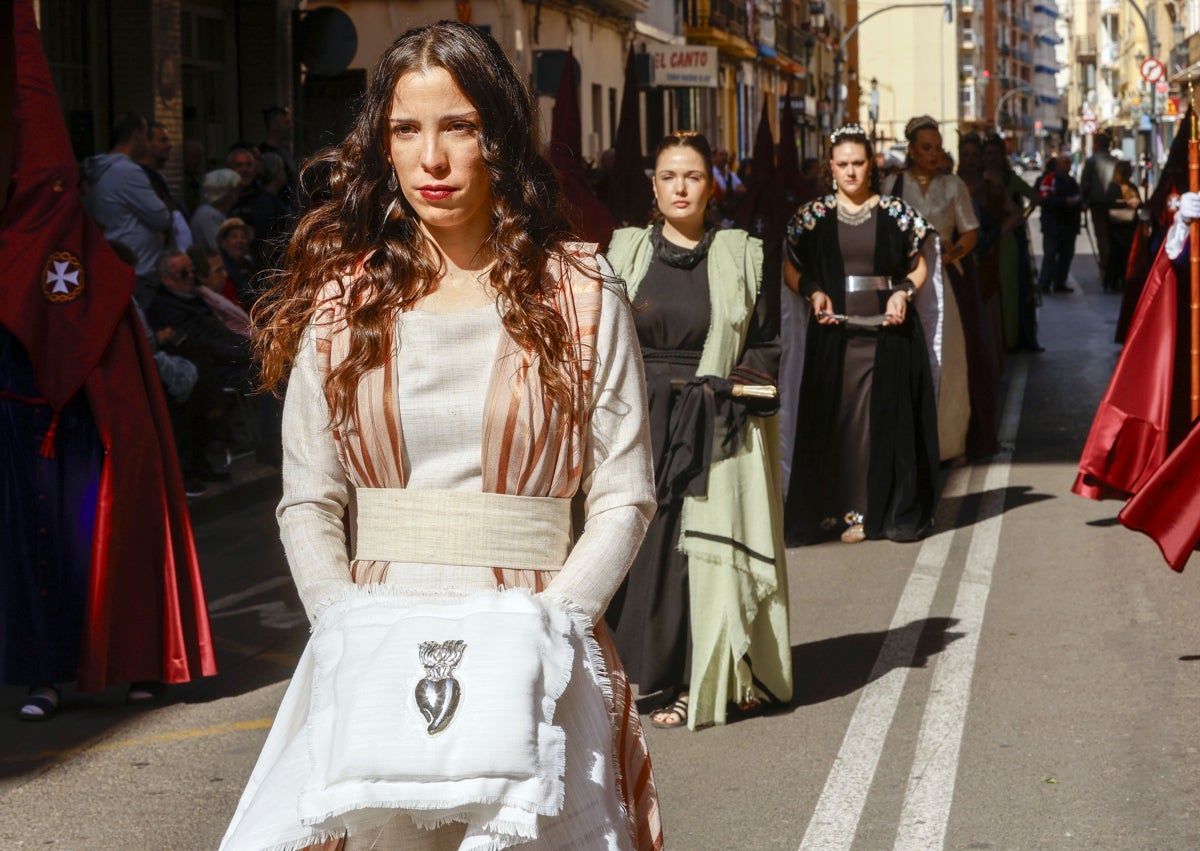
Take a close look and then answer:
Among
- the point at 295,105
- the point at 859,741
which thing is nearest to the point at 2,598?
the point at 859,741

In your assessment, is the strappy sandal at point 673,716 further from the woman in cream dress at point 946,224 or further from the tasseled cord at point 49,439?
the woman in cream dress at point 946,224

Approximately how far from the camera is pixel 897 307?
30.6ft

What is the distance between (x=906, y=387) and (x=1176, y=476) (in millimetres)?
3022

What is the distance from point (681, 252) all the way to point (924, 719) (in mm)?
1655

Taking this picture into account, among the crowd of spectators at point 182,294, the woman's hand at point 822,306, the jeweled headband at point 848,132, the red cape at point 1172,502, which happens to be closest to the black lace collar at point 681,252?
the red cape at point 1172,502

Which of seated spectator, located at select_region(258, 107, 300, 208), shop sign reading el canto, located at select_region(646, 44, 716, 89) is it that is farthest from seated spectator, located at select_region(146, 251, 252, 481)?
shop sign reading el canto, located at select_region(646, 44, 716, 89)

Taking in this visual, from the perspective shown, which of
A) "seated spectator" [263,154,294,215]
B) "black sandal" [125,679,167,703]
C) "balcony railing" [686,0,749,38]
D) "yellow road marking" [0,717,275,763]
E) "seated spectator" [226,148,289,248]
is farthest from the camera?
"balcony railing" [686,0,749,38]

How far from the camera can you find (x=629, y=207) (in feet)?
44.7

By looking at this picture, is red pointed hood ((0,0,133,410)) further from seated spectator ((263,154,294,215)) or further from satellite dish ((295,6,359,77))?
satellite dish ((295,6,359,77))

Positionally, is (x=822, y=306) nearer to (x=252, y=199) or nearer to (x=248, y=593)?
(x=248, y=593)

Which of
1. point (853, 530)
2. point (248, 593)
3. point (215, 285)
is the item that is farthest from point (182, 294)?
point (853, 530)

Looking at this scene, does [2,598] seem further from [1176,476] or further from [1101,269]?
[1101,269]

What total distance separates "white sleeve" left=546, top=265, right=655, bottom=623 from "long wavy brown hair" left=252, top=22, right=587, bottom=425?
6cm

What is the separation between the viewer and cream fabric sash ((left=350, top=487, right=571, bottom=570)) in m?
2.71
